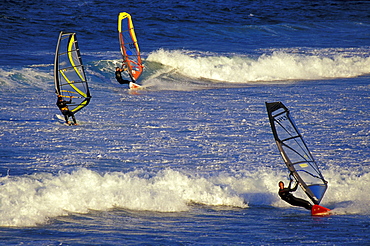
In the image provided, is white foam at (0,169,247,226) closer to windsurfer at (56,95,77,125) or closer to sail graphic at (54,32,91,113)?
windsurfer at (56,95,77,125)

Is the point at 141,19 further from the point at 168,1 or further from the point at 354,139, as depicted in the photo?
the point at 354,139

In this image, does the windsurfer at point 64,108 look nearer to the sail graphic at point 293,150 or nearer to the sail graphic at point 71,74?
the sail graphic at point 71,74

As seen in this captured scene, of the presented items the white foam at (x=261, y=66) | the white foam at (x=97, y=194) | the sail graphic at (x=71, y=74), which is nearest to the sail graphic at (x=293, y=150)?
the white foam at (x=97, y=194)

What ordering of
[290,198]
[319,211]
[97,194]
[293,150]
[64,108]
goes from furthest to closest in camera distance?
[64,108], [97,194], [293,150], [319,211], [290,198]

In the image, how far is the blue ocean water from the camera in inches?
227

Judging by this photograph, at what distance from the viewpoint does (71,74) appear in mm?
9930

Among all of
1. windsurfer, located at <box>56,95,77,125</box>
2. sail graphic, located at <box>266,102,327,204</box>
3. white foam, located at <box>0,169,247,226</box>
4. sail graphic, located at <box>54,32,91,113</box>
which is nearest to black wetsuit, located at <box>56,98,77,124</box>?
windsurfer, located at <box>56,95,77,125</box>

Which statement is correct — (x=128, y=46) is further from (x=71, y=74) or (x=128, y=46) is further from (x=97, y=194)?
(x=97, y=194)

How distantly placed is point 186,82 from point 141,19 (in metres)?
9.14

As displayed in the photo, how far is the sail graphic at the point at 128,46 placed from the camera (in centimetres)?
1491

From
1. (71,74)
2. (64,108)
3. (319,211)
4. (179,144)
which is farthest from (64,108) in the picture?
(319,211)

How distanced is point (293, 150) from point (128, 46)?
958 centimetres

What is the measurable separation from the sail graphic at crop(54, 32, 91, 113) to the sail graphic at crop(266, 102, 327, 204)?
15.4ft

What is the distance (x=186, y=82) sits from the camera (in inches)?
647
